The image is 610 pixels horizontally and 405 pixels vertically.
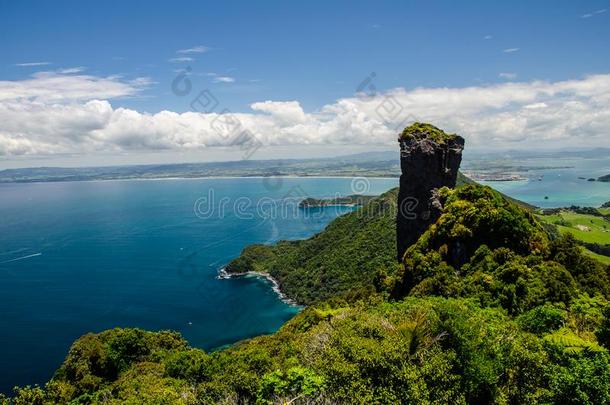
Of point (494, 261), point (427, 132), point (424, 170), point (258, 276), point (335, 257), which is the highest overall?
point (427, 132)

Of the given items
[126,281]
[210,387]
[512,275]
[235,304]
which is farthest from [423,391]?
[126,281]

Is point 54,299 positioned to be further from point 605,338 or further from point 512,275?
point 605,338

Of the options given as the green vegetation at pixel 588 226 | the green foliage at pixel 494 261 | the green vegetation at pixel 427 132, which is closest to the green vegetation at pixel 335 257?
the green vegetation at pixel 588 226

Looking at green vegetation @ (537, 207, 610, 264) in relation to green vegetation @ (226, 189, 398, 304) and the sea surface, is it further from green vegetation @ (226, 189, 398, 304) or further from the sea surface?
the sea surface

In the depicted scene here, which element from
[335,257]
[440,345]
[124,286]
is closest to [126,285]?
[124,286]

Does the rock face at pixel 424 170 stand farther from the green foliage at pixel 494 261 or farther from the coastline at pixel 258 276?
the coastline at pixel 258 276

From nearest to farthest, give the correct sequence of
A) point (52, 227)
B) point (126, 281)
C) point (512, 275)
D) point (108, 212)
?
1. point (512, 275)
2. point (126, 281)
3. point (52, 227)
4. point (108, 212)

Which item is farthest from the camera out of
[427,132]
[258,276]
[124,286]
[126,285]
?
[258,276]

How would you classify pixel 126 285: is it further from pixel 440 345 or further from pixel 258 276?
pixel 440 345
